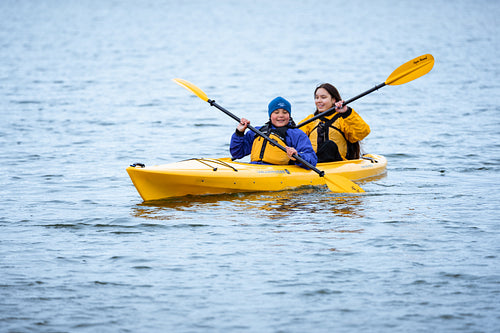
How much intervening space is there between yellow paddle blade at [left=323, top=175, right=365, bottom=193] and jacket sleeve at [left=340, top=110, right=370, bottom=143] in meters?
0.63

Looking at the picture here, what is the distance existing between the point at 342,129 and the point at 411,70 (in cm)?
132

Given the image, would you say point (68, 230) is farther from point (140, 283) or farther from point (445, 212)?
point (445, 212)

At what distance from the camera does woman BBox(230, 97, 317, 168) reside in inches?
299

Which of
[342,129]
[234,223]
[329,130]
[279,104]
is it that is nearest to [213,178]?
[234,223]

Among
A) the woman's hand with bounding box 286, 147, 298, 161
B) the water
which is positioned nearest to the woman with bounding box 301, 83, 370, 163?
the water

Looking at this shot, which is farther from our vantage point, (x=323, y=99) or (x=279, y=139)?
(x=323, y=99)

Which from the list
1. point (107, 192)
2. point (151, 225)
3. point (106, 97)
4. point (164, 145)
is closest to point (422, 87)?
point (106, 97)

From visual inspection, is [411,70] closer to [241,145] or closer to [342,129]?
[342,129]

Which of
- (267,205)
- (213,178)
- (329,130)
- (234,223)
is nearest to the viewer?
(234,223)

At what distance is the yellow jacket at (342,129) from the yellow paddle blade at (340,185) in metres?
0.64

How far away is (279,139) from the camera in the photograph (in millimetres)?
7609

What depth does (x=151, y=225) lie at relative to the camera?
257 inches

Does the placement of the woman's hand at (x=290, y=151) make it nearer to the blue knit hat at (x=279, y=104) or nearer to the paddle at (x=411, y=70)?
the blue knit hat at (x=279, y=104)

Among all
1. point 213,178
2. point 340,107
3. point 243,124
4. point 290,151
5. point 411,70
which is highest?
point 411,70
